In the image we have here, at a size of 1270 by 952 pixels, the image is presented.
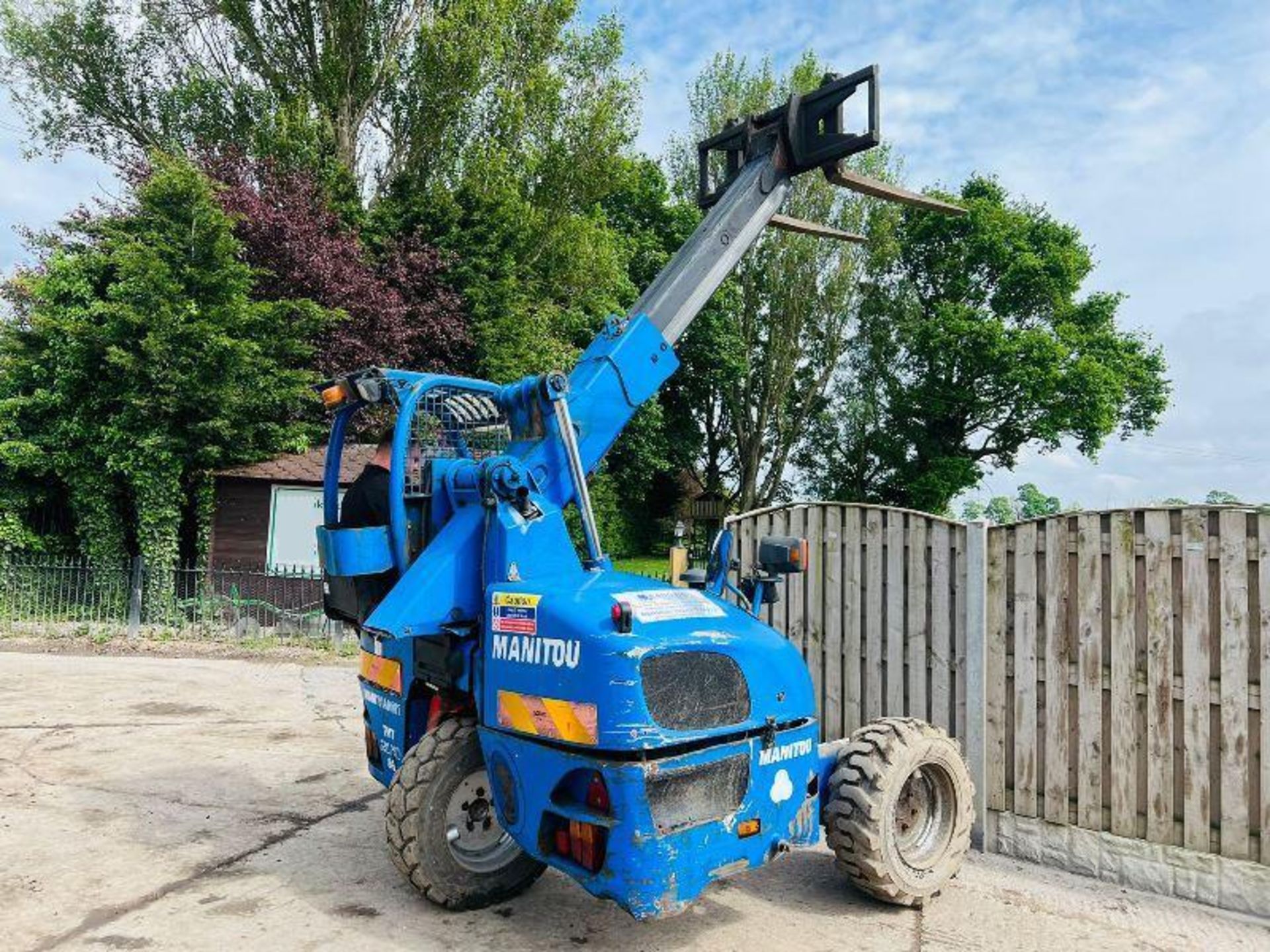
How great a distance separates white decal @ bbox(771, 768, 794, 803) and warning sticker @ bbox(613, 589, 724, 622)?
74 cm

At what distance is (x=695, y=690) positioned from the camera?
3820 mm

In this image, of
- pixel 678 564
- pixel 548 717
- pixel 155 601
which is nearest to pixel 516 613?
pixel 548 717

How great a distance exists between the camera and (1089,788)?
514 cm

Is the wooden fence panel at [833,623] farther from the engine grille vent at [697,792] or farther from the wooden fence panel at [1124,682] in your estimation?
the engine grille vent at [697,792]

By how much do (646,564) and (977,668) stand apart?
22671 mm

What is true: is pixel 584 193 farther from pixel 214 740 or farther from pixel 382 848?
pixel 382 848

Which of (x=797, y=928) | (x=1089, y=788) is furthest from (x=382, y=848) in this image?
(x=1089, y=788)

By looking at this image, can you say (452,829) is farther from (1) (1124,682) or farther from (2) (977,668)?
(1) (1124,682)

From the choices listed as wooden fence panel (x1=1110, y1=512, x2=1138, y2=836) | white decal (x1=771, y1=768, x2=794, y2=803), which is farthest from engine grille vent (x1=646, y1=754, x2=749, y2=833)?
wooden fence panel (x1=1110, y1=512, x2=1138, y2=836)

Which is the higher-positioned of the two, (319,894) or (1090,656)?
(1090,656)

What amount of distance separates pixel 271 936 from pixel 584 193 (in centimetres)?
2068

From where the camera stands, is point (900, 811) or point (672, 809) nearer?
point (672, 809)

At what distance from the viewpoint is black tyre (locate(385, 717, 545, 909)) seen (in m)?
4.12

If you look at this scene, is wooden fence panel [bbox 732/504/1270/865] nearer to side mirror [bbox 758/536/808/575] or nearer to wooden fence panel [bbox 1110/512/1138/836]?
wooden fence panel [bbox 1110/512/1138/836]
